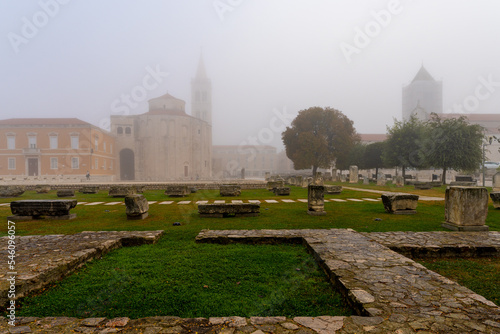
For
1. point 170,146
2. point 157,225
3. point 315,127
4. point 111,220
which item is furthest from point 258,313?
point 170,146

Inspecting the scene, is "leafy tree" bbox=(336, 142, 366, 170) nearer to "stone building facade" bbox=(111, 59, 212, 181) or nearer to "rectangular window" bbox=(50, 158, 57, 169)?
"stone building facade" bbox=(111, 59, 212, 181)

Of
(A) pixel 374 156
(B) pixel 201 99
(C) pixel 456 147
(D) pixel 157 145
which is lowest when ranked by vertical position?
(A) pixel 374 156

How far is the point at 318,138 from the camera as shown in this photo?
1368 inches

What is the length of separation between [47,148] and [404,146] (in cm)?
4986

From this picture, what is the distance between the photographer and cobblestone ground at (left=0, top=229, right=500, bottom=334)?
226 centimetres

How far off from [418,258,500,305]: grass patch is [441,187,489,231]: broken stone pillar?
1852 mm

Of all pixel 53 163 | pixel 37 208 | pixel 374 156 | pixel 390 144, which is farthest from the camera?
pixel 53 163

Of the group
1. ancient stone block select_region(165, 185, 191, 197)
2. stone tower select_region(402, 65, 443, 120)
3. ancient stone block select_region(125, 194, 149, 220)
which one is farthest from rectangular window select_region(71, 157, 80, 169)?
stone tower select_region(402, 65, 443, 120)

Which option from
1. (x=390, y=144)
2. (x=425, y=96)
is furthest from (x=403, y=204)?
(x=425, y=96)

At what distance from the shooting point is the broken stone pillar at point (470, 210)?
5988 mm

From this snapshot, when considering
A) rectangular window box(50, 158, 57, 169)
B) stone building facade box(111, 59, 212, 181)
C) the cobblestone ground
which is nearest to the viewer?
the cobblestone ground

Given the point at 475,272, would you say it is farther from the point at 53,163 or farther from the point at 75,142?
the point at 53,163

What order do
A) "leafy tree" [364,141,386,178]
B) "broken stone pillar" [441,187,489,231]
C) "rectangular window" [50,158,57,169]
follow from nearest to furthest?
"broken stone pillar" [441,187,489,231]
"leafy tree" [364,141,386,178]
"rectangular window" [50,158,57,169]

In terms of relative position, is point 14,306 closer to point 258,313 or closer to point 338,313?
point 258,313
